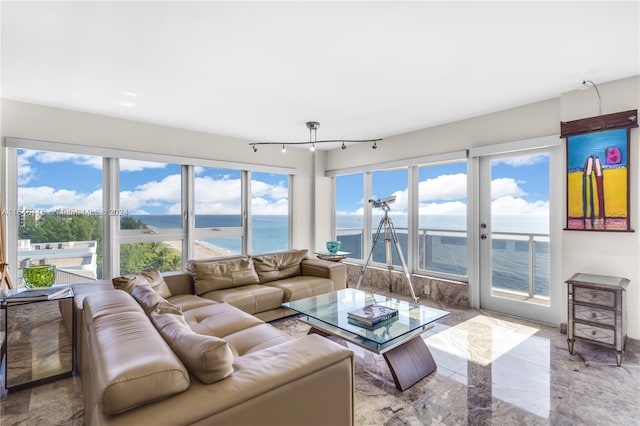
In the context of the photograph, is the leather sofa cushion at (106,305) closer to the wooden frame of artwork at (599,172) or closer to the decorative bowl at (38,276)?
the decorative bowl at (38,276)

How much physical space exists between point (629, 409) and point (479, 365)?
2.81 ft

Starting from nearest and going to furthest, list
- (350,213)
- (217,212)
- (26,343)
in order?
(26,343)
(217,212)
(350,213)

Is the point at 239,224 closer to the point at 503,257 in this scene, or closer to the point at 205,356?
the point at 503,257

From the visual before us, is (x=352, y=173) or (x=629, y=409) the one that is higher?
(x=352, y=173)

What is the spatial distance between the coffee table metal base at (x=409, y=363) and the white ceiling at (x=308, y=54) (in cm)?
217

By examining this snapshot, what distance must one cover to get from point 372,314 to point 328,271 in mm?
1629

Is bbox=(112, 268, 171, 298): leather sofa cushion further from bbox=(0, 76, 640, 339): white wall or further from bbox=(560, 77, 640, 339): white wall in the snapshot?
bbox=(560, 77, 640, 339): white wall

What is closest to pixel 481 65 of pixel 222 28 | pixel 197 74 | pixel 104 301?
pixel 222 28

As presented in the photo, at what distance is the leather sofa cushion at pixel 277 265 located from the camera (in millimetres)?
3918

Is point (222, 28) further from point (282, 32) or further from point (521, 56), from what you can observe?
point (521, 56)

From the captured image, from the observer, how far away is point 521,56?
95.5 inches

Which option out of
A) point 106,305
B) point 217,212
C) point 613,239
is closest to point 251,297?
point 106,305

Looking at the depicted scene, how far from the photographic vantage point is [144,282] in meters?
2.76

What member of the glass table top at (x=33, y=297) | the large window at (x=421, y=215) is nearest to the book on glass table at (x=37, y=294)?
the glass table top at (x=33, y=297)
